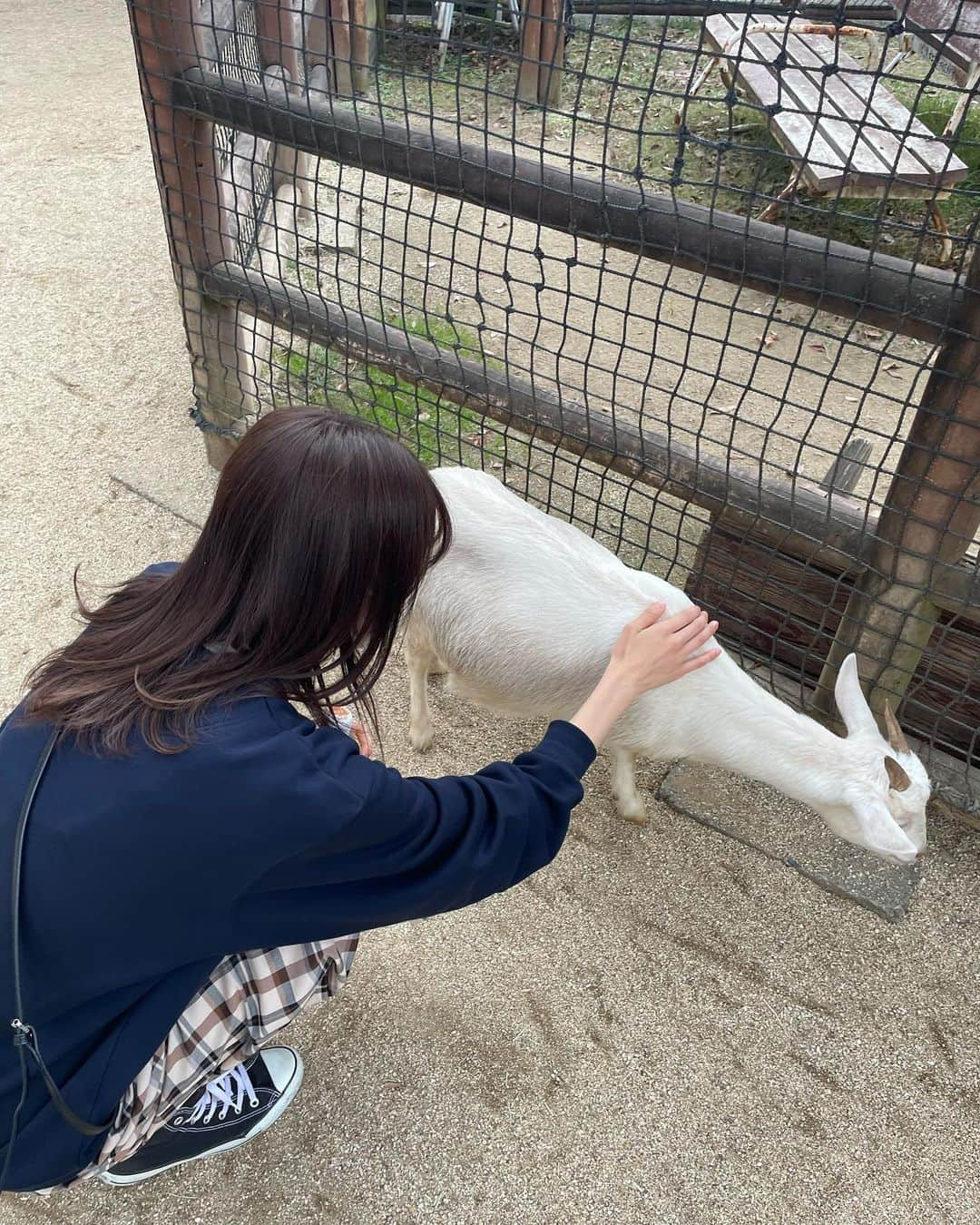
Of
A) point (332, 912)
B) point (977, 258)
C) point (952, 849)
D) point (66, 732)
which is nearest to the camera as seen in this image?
point (66, 732)

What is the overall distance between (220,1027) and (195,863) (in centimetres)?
56

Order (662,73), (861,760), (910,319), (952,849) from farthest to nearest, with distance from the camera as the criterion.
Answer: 1. (662,73)
2. (952,849)
3. (861,760)
4. (910,319)

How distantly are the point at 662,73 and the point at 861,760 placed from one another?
24.4 ft

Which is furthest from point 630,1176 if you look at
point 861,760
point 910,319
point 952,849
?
point 910,319

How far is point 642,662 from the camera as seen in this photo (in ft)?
6.14

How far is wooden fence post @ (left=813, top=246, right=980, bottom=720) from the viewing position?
2.12 meters

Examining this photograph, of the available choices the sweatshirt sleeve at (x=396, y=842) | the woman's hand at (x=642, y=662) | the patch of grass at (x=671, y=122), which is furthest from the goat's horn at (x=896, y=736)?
the patch of grass at (x=671, y=122)

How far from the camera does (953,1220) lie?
2041 millimetres

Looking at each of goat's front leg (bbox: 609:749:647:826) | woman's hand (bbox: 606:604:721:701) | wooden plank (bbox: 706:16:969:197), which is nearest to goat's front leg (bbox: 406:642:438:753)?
goat's front leg (bbox: 609:749:647:826)

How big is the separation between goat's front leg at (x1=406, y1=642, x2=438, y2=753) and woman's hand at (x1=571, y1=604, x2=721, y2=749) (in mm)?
992

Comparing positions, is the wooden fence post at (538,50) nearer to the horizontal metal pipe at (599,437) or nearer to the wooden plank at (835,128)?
the wooden plank at (835,128)

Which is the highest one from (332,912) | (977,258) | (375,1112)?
(977,258)

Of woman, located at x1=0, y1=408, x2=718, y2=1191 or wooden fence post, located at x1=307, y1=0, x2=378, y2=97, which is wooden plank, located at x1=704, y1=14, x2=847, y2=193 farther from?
woman, located at x1=0, y1=408, x2=718, y2=1191

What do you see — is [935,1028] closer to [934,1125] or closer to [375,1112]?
[934,1125]
